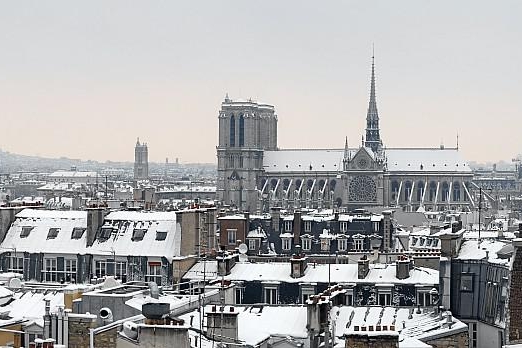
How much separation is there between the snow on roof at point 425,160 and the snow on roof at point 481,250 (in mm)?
151582

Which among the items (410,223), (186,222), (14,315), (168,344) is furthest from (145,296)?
(410,223)

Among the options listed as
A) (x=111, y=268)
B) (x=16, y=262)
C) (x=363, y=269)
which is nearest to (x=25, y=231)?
(x=16, y=262)

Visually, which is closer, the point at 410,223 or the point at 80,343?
the point at 80,343

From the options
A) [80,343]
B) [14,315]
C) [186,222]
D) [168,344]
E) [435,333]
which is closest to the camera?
[168,344]

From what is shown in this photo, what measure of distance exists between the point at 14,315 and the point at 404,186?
514 ft

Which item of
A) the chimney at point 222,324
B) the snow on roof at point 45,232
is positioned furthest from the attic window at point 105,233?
the chimney at point 222,324

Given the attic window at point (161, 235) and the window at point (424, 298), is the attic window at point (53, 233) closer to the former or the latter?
the attic window at point (161, 235)

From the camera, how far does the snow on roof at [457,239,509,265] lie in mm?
35638

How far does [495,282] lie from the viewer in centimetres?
3400

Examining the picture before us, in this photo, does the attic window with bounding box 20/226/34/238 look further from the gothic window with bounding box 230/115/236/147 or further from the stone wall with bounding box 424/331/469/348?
the gothic window with bounding box 230/115/236/147

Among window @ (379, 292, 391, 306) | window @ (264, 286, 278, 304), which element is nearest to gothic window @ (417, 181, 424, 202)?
window @ (264, 286, 278, 304)

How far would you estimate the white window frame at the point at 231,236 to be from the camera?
7244 centimetres

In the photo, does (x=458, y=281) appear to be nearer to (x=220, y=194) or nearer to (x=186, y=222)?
(x=186, y=222)

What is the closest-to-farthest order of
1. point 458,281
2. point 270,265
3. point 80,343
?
point 80,343 < point 458,281 < point 270,265
